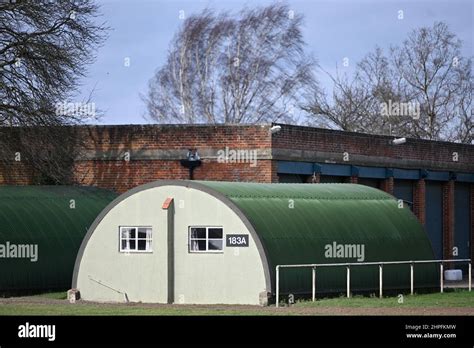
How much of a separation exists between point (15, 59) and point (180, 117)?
1155 inches

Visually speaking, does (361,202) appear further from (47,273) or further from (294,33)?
(294,33)

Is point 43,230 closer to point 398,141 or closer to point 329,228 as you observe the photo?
point 329,228

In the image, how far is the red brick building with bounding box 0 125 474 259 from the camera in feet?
140

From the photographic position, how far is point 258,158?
42281 mm

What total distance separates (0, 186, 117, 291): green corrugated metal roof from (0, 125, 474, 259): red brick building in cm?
365

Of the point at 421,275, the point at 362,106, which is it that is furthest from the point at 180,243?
the point at 362,106

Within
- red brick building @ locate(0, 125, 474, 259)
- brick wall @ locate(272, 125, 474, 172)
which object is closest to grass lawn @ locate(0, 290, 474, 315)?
red brick building @ locate(0, 125, 474, 259)

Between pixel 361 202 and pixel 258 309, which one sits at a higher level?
pixel 361 202

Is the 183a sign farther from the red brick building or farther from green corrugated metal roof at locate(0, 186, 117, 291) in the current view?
the red brick building

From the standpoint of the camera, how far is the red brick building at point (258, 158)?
140ft

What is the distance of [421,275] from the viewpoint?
122ft

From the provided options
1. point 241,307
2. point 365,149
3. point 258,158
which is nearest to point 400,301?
point 241,307

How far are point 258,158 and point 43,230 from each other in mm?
8500

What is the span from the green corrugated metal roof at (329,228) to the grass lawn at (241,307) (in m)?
1.27
